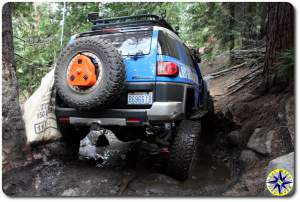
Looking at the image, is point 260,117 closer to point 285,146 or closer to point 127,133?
point 285,146

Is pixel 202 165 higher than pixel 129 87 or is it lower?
lower

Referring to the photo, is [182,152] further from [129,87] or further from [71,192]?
[71,192]

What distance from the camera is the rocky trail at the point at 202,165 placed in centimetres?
349

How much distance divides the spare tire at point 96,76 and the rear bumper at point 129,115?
0.20 m

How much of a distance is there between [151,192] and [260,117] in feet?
7.05

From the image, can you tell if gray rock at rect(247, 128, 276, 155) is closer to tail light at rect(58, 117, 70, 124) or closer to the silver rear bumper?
the silver rear bumper

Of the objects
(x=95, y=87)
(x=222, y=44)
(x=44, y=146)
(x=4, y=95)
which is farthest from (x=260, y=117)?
(x=222, y=44)

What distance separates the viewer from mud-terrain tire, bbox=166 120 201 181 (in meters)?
3.70

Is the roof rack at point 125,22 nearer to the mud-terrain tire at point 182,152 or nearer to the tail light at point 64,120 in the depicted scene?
the tail light at point 64,120

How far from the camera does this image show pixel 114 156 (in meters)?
4.87

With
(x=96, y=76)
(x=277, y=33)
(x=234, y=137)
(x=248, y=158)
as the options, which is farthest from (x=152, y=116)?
(x=277, y=33)

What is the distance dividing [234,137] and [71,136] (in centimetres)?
244

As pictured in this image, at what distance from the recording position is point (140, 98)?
3639mm

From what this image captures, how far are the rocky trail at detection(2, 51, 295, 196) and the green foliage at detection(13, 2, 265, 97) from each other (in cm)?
173
